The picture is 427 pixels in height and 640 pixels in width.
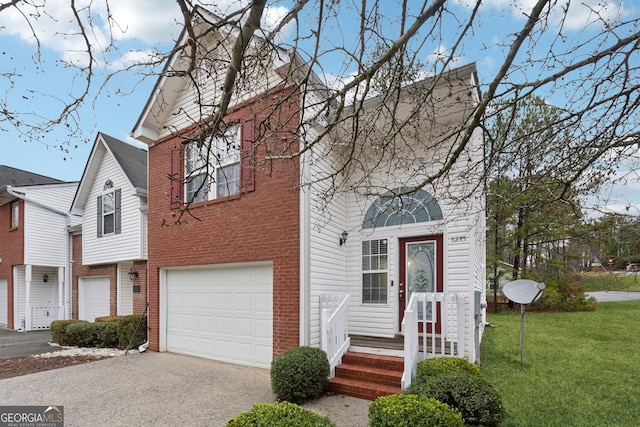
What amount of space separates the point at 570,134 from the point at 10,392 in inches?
358

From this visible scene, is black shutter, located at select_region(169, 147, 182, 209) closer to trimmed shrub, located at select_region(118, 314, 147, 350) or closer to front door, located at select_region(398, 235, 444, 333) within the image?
trimmed shrub, located at select_region(118, 314, 147, 350)

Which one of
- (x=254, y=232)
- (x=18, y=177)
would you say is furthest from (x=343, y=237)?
(x=18, y=177)

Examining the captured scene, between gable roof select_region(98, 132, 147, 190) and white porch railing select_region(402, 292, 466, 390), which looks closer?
white porch railing select_region(402, 292, 466, 390)

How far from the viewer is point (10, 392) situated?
600 centimetres

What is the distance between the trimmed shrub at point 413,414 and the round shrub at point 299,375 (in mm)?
1837

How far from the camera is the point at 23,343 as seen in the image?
38.3 feet

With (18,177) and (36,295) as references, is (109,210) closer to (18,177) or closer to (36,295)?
(36,295)

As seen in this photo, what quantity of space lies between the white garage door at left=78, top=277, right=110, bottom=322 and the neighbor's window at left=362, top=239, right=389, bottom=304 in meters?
10.4

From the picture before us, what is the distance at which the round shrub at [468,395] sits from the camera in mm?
3904

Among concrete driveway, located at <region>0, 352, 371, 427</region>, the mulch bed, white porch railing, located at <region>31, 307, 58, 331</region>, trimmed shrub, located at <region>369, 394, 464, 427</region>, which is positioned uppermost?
trimmed shrub, located at <region>369, 394, 464, 427</region>

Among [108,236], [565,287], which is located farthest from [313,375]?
[565,287]

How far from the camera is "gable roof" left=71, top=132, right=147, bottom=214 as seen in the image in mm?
11680

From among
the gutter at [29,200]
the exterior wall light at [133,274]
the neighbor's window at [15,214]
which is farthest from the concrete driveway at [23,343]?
the gutter at [29,200]

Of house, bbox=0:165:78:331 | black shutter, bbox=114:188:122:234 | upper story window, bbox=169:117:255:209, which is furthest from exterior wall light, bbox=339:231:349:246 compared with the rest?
house, bbox=0:165:78:331
